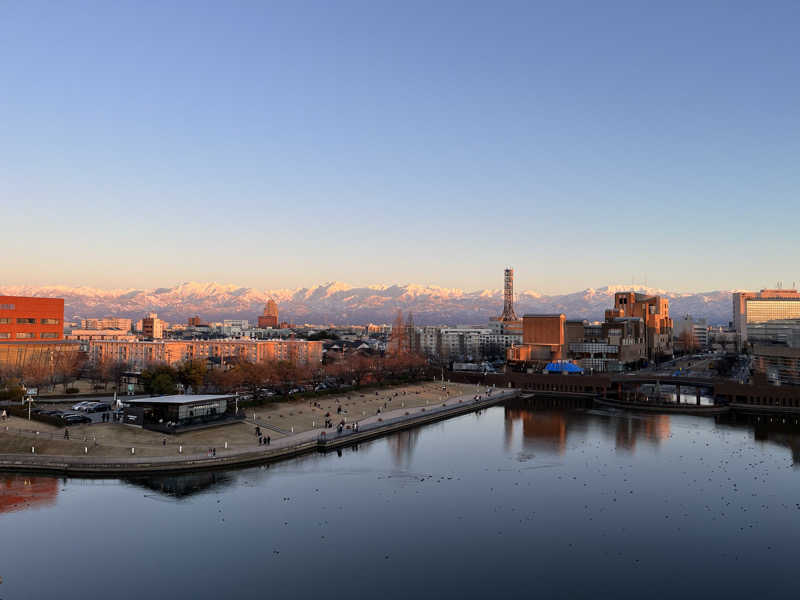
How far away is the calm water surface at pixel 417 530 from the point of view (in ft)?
77.6

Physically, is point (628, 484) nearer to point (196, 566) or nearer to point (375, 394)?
point (196, 566)

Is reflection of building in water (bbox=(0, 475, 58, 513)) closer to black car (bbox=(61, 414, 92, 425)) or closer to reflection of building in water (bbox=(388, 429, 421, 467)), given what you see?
black car (bbox=(61, 414, 92, 425))

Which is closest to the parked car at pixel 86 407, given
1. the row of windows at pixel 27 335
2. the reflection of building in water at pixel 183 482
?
the reflection of building in water at pixel 183 482

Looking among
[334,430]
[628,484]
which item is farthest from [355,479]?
[628,484]

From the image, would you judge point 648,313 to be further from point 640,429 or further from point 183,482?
point 183,482

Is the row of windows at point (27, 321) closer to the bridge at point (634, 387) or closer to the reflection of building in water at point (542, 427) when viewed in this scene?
the bridge at point (634, 387)

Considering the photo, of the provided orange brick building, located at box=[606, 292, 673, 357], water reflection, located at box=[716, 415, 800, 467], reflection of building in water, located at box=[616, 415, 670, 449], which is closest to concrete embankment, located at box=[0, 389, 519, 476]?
reflection of building in water, located at box=[616, 415, 670, 449]

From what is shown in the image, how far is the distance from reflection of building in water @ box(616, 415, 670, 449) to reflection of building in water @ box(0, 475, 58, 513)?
4152 centimetres

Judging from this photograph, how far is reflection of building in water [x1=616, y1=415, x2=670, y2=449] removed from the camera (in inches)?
2108

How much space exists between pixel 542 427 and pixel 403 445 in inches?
685

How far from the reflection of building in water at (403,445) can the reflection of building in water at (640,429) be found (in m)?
17.5

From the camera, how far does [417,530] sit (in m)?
29.4

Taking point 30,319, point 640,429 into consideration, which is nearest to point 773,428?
point 640,429

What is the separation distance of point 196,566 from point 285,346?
9505cm
